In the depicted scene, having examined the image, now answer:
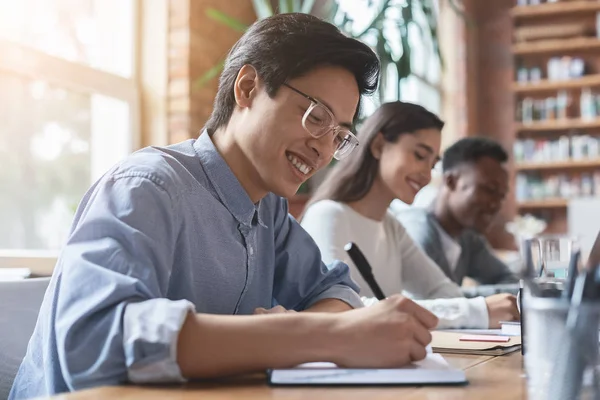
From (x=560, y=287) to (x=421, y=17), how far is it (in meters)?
2.80

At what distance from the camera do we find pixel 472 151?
2.88m

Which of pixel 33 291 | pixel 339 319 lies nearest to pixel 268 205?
pixel 33 291

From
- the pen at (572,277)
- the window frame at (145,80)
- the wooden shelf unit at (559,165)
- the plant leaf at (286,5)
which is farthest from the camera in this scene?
the wooden shelf unit at (559,165)

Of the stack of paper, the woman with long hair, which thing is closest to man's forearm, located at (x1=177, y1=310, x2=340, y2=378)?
the stack of paper

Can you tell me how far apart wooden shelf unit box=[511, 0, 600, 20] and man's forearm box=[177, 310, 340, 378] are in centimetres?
637

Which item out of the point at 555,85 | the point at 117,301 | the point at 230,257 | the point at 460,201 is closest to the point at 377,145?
the point at 460,201

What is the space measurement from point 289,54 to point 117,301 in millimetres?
535

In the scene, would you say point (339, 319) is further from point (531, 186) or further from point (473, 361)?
point (531, 186)

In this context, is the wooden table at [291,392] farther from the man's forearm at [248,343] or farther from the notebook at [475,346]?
the notebook at [475,346]

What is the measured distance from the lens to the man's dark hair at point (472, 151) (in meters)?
2.88

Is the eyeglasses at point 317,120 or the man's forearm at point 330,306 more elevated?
the eyeglasses at point 317,120

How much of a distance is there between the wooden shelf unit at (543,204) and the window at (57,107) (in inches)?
170

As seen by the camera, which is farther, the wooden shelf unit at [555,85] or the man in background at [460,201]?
the wooden shelf unit at [555,85]

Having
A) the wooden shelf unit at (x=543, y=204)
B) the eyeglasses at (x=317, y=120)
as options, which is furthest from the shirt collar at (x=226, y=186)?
the wooden shelf unit at (x=543, y=204)
